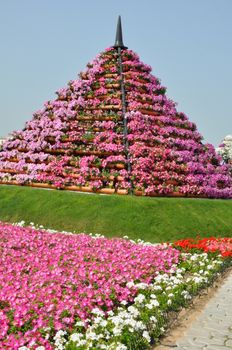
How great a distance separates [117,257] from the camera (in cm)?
1303

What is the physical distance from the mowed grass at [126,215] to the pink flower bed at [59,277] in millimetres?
3353

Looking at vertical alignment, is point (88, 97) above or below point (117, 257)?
above

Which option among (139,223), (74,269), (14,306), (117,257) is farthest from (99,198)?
(14,306)

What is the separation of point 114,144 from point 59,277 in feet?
49.5

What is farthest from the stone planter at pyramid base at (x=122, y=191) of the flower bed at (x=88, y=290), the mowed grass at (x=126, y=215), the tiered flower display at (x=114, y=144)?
the flower bed at (x=88, y=290)

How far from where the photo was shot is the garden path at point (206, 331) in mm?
7559

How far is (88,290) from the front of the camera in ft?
30.7

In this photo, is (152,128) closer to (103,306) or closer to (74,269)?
(74,269)

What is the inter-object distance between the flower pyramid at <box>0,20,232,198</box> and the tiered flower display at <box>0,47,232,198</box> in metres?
0.05

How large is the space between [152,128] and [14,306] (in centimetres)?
1864

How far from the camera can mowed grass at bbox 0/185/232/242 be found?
62.2ft

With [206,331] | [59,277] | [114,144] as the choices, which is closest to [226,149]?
[114,144]

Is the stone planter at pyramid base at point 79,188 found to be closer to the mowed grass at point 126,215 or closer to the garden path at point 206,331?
the mowed grass at point 126,215

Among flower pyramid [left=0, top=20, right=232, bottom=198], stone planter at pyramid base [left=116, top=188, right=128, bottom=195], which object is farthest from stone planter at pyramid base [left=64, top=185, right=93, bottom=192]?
stone planter at pyramid base [left=116, top=188, right=128, bottom=195]
